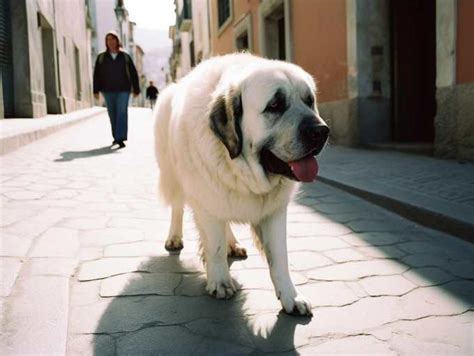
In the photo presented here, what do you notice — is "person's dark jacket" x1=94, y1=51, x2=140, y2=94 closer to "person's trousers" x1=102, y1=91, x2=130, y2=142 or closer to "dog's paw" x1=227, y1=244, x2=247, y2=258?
"person's trousers" x1=102, y1=91, x2=130, y2=142

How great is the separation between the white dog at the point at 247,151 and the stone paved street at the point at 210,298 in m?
0.22

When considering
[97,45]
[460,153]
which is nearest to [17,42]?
[460,153]

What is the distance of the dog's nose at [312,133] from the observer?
7.12 ft

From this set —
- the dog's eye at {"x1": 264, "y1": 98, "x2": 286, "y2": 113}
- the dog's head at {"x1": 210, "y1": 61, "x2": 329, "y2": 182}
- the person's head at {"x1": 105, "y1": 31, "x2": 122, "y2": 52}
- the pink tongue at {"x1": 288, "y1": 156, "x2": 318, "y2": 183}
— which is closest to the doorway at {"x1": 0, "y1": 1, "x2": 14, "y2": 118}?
the person's head at {"x1": 105, "y1": 31, "x2": 122, "y2": 52}

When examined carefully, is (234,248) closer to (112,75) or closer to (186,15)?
(112,75)

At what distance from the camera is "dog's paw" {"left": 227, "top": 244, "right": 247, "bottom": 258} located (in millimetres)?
3029

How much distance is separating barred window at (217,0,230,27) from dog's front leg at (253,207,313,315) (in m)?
17.1

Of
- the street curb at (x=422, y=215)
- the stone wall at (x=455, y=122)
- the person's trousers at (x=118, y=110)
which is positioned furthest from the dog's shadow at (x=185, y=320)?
the person's trousers at (x=118, y=110)

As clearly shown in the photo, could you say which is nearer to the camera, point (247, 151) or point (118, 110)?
point (247, 151)

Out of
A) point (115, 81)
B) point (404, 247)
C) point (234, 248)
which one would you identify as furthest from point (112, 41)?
point (404, 247)

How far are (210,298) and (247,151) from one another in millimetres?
763

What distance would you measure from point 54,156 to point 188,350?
245 inches

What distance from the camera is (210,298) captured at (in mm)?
2410

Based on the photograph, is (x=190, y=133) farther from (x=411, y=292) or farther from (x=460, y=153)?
(x=460, y=153)
